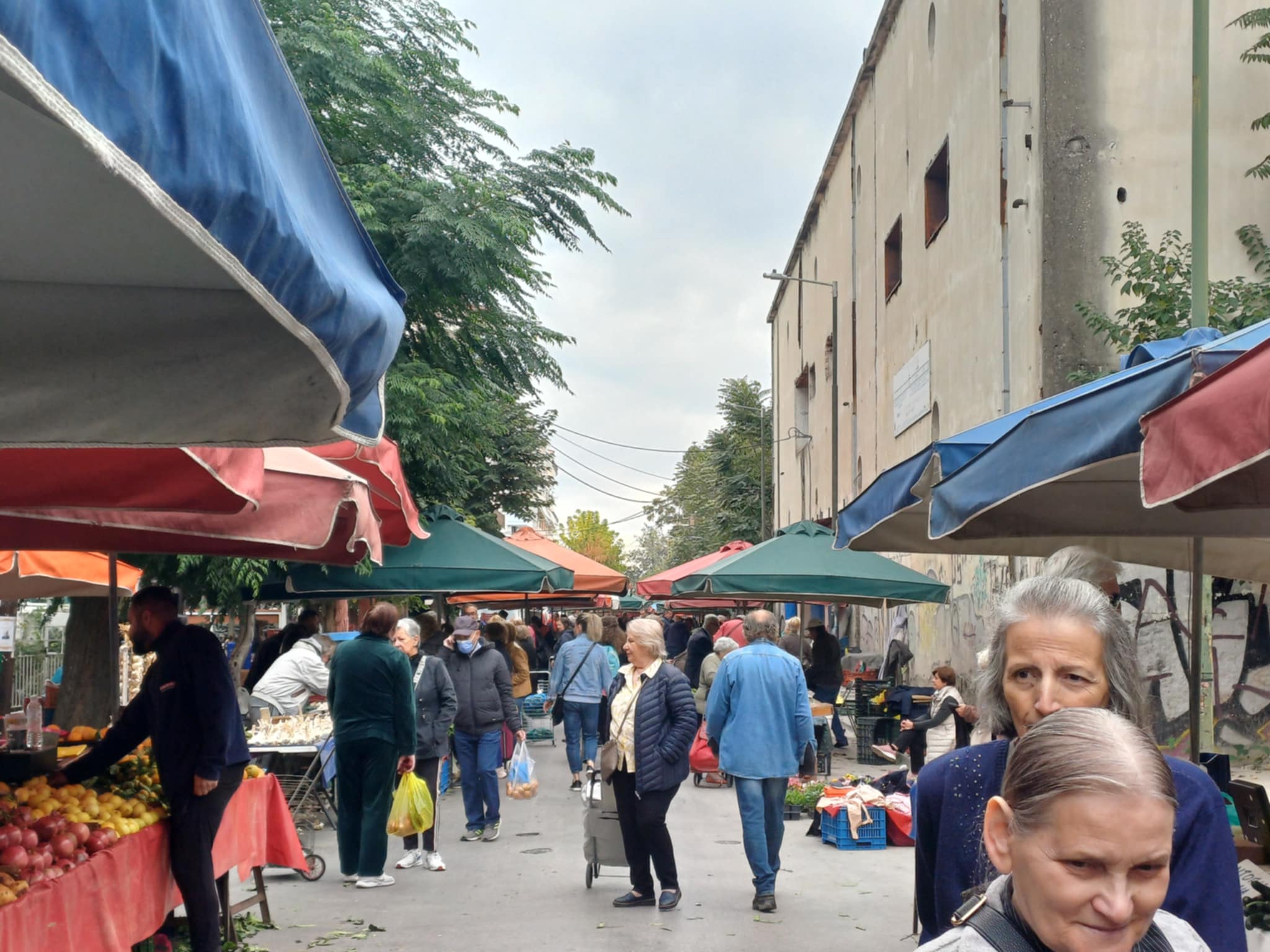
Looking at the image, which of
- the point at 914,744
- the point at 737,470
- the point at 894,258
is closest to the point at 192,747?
the point at 914,744

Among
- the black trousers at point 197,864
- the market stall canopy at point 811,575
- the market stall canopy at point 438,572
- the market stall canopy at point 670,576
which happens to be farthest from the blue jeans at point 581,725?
the black trousers at point 197,864

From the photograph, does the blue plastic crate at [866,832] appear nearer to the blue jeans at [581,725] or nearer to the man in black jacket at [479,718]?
the man in black jacket at [479,718]

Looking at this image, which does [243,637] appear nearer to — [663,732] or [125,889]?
[663,732]

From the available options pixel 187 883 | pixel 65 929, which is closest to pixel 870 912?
pixel 187 883

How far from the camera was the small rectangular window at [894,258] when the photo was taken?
941 inches

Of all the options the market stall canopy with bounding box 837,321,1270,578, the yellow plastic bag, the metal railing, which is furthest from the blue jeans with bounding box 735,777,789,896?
the metal railing

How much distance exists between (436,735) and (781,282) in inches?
1273

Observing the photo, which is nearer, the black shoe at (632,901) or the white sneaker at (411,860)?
the black shoe at (632,901)

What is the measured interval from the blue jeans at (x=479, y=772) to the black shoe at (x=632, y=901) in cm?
280

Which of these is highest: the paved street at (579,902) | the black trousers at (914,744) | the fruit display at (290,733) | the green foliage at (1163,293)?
the green foliage at (1163,293)

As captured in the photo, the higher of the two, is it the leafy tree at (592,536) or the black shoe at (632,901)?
the leafy tree at (592,536)

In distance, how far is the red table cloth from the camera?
5145mm

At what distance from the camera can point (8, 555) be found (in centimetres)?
1103

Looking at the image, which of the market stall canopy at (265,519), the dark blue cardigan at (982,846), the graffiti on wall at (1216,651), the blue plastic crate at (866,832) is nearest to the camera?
the dark blue cardigan at (982,846)
